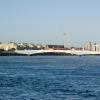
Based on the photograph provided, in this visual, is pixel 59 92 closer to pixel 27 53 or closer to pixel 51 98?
pixel 51 98

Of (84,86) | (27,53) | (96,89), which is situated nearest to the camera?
(96,89)

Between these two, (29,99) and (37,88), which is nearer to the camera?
(29,99)

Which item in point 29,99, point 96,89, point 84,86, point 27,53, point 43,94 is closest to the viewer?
point 29,99

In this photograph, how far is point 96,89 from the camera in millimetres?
39938

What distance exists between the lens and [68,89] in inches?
1582

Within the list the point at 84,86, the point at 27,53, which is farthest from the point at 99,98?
the point at 27,53

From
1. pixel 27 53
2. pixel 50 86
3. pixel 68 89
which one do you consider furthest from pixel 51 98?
pixel 27 53

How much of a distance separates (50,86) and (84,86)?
2374 millimetres

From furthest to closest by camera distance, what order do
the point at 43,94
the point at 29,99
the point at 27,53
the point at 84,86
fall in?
the point at 27,53, the point at 84,86, the point at 43,94, the point at 29,99

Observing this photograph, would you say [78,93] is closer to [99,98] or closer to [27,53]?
[99,98]

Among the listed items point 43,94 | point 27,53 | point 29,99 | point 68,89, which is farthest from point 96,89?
point 27,53

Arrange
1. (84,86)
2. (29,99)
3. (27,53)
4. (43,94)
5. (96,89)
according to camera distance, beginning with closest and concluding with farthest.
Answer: (29,99)
(43,94)
(96,89)
(84,86)
(27,53)

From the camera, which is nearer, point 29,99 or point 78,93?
point 29,99

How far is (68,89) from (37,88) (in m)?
2.14
